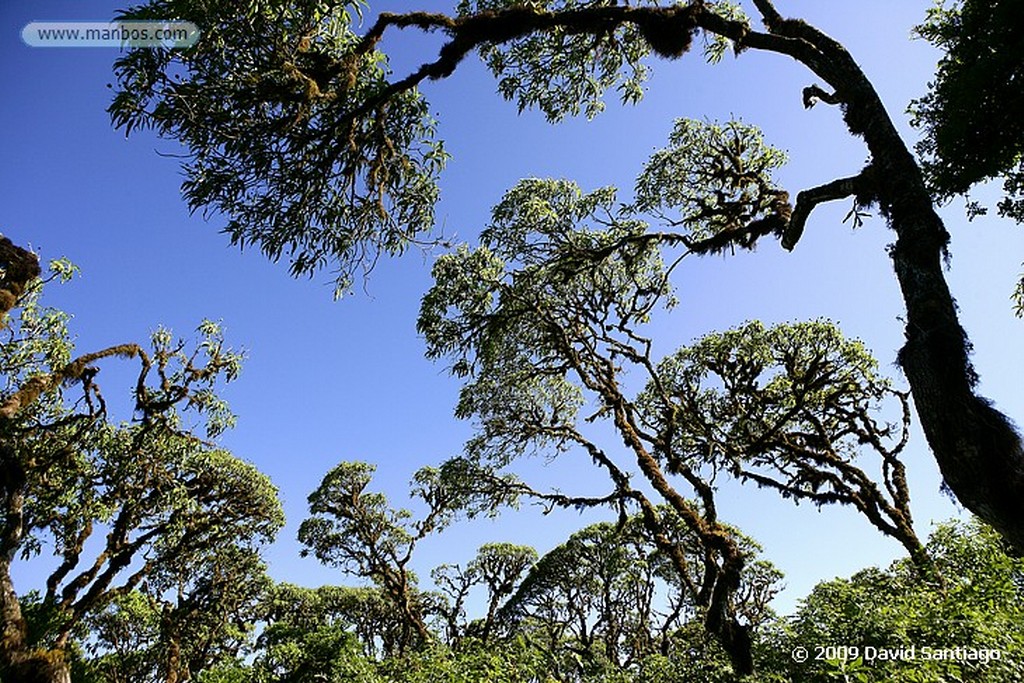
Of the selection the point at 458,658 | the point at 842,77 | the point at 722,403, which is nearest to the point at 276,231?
the point at 842,77

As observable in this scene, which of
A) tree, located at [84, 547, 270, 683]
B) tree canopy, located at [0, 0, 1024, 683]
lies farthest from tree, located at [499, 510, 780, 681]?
tree, located at [84, 547, 270, 683]

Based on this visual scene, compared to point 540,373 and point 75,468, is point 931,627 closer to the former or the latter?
point 540,373

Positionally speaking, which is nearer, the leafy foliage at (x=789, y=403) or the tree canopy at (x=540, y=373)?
the tree canopy at (x=540, y=373)

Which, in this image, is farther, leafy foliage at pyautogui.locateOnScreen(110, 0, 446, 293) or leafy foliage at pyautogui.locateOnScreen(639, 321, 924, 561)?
leafy foliage at pyautogui.locateOnScreen(639, 321, 924, 561)

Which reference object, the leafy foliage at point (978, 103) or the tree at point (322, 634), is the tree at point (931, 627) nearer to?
the leafy foliage at point (978, 103)

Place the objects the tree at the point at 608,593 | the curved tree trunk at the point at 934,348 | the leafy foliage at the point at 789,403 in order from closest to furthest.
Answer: the curved tree trunk at the point at 934,348
the leafy foliage at the point at 789,403
the tree at the point at 608,593

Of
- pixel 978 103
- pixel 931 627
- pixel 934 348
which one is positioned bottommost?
pixel 931 627

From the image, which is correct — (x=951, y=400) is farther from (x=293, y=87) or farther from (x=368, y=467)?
(x=368, y=467)

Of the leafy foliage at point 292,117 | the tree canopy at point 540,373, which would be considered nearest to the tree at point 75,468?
the tree canopy at point 540,373

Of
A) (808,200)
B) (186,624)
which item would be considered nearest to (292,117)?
(808,200)

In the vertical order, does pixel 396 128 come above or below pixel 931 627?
above

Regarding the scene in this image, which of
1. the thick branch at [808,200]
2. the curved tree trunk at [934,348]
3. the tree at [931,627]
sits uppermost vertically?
the thick branch at [808,200]

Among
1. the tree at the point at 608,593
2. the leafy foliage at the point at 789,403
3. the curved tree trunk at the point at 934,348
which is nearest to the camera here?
the curved tree trunk at the point at 934,348

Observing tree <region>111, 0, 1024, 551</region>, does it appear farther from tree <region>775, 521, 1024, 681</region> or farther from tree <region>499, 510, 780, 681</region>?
tree <region>499, 510, 780, 681</region>
